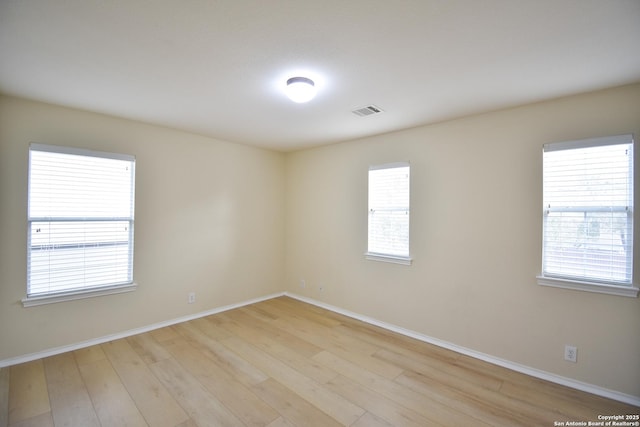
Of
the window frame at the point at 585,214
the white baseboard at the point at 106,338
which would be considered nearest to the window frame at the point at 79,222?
the white baseboard at the point at 106,338

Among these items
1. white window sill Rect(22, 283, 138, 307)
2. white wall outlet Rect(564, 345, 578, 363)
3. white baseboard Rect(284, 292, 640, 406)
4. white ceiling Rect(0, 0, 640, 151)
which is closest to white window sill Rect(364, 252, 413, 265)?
white baseboard Rect(284, 292, 640, 406)

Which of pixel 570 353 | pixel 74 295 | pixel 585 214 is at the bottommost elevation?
pixel 570 353

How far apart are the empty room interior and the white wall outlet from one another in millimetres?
13

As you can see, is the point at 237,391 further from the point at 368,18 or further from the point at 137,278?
the point at 368,18

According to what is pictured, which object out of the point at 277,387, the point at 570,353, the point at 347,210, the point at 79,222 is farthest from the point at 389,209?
the point at 79,222

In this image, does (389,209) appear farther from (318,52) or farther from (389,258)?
(318,52)

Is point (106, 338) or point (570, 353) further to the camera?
point (106, 338)

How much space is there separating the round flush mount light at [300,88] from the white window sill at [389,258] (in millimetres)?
2238

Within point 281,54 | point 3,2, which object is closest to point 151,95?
point 3,2

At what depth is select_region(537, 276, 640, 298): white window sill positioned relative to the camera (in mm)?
2215

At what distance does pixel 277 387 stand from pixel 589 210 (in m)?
3.04

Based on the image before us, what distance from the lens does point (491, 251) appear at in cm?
288

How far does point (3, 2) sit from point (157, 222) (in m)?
2.48

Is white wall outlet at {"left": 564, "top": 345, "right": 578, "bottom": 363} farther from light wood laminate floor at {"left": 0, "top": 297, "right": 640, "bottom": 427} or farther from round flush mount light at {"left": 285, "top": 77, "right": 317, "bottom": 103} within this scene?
round flush mount light at {"left": 285, "top": 77, "right": 317, "bottom": 103}
